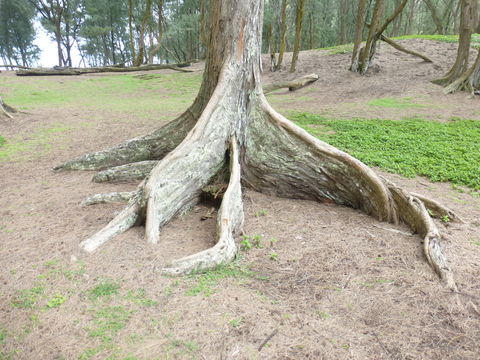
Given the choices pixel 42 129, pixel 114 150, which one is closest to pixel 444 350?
pixel 114 150

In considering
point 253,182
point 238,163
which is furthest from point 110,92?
point 238,163

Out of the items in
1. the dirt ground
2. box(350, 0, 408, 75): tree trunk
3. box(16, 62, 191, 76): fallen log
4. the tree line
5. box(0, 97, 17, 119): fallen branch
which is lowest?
the dirt ground

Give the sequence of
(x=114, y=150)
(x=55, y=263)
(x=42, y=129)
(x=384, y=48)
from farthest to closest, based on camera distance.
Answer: (x=384, y=48) < (x=42, y=129) < (x=114, y=150) < (x=55, y=263)

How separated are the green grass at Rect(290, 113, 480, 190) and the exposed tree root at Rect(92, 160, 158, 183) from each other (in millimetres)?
4296

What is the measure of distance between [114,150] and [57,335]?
4.21 metres

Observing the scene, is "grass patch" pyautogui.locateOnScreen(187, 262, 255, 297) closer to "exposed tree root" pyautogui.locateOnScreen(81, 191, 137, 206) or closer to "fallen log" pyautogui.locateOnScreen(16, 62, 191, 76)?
"exposed tree root" pyautogui.locateOnScreen(81, 191, 137, 206)

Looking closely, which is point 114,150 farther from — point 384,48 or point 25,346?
point 384,48

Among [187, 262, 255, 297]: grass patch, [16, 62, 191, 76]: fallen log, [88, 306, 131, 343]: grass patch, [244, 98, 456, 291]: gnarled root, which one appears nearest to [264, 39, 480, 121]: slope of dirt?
[244, 98, 456, 291]: gnarled root

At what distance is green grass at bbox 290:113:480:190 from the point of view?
6.21 meters

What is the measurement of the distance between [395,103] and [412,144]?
493 centimetres

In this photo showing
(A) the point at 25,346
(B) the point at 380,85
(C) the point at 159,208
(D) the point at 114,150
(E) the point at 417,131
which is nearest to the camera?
(A) the point at 25,346

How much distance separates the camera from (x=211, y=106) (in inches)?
183

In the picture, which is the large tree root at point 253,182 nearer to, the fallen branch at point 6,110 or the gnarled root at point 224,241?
the gnarled root at point 224,241

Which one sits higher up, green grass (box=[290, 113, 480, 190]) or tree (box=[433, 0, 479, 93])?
tree (box=[433, 0, 479, 93])
